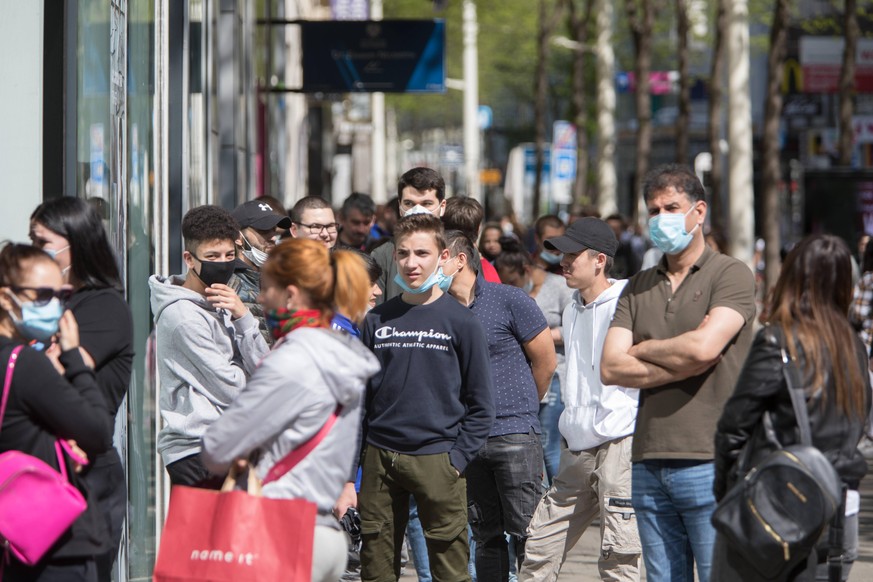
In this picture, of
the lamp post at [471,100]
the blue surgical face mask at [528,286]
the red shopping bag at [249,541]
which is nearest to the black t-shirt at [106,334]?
the red shopping bag at [249,541]

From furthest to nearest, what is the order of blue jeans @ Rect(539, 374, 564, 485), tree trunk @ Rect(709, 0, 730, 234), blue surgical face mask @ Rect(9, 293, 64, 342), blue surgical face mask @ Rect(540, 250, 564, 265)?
tree trunk @ Rect(709, 0, 730, 234) → blue surgical face mask @ Rect(540, 250, 564, 265) → blue jeans @ Rect(539, 374, 564, 485) → blue surgical face mask @ Rect(9, 293, 64, 342)

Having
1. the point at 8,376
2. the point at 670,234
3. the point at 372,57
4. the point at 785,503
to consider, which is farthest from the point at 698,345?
the point at 372,57

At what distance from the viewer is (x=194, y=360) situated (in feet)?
19.8

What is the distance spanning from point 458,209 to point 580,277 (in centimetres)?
107

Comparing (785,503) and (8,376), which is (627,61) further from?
(8,376)

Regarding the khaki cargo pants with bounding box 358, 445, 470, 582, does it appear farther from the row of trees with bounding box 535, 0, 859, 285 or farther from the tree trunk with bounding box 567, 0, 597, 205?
the tree trunk with bounding box 567, 0, 597, 205

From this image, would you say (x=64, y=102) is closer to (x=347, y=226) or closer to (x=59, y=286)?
(x=59, y=286)

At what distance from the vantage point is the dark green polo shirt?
216 inches

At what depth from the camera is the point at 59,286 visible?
4246 millimetres

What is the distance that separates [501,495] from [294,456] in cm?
287

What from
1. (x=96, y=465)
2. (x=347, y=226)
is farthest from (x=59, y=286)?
(x=347, y=226)

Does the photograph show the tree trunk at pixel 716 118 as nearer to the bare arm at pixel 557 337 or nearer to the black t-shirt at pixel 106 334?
the bare arm at pixel 557 337

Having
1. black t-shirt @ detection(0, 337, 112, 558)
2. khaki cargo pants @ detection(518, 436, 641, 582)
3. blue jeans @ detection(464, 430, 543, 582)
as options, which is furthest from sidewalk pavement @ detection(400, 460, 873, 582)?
black t-shirt @ detection(0, 337, 112, 558)

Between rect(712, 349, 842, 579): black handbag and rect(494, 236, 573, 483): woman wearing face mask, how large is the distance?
417cm
